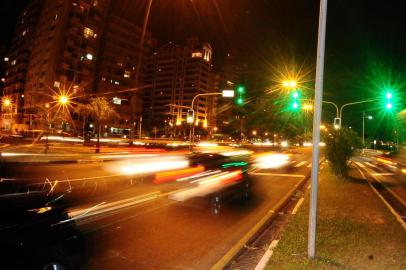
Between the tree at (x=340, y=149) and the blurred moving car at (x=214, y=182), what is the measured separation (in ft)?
23.3

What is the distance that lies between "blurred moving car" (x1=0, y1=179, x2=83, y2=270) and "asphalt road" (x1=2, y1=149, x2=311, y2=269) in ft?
3.67

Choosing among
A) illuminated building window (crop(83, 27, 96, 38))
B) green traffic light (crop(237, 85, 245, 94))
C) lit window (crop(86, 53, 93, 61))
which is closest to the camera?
green traffic light (crop(237, 85, 245, 94))

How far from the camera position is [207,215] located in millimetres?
9492

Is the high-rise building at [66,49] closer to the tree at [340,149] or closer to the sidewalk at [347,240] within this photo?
the tree at [340,149]

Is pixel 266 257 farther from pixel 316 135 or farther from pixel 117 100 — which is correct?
pixel 117 100

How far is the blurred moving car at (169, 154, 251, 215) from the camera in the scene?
11.4 meters

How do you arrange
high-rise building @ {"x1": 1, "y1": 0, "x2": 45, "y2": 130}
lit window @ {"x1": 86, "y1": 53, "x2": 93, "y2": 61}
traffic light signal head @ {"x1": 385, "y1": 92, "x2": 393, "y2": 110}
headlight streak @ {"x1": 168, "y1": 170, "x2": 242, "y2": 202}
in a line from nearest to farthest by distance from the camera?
1. headlight streak @ {"x1": 168, "y1": 170, "x2": 242, "y2": 202}
2. traffic light signal head @ {"x1": 385, "y1": 92, "x2": 393, "y2": 110}
3. lit window @ {"x1": 86, "y1": 53, "x2": 93, "y2": 61}
4. high-rise building @ {"x1": 1, "y1": 0, "x2": 45, "y2": 130}

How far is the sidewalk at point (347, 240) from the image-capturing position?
222 inches

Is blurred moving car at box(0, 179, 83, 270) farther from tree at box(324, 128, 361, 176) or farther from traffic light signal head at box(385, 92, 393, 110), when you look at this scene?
traffic light signal head at box(385, 92, 393, 110)

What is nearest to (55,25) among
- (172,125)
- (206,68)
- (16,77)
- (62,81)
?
(62,81)

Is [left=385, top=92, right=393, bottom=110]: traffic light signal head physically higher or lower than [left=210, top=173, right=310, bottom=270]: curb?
higher

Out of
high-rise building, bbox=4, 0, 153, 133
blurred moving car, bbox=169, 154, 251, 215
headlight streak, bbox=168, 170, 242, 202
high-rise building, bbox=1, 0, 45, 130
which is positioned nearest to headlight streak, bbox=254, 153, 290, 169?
blurred moving car, bbox=169, 154, 251, 215

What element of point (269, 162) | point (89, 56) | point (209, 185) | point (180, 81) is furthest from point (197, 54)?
point (209, 185)

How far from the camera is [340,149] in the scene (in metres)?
19.0
